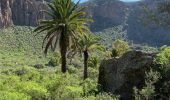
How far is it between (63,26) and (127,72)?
36.5 ft

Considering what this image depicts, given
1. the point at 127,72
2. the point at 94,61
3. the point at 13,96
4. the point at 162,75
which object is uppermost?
the point at 162,75

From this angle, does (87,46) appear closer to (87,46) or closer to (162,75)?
(87,46)

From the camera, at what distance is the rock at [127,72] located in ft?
95.6

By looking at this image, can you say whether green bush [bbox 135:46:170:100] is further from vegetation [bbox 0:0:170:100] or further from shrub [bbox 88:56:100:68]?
shrub [bbox 88:56:100:68]

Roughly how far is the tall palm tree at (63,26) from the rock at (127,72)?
293 inches

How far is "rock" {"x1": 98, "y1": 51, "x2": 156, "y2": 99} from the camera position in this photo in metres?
29.1

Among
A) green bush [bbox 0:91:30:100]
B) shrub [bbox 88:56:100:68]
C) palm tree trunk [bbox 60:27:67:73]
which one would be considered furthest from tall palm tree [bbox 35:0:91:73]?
shrub [bbox 88:56:100:68]

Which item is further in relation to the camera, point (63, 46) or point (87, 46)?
point (87, 46)

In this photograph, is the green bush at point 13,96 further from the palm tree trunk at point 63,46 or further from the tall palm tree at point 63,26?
the tall palm tree at point 63,26

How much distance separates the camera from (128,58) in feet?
99.8

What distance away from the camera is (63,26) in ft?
130

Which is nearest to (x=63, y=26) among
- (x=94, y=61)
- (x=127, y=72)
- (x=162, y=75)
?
(x=127, y=72)

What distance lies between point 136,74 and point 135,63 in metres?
0.75

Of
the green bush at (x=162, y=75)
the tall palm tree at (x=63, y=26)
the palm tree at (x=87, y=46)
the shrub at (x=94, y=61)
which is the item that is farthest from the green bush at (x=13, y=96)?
the shrub at (x=94, y=61)
